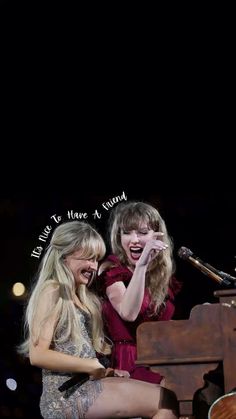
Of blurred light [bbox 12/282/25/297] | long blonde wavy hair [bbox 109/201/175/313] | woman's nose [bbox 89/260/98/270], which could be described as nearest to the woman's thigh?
woman's nose [bbox 89/260/98/270]

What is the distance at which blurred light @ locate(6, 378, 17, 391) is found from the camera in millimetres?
5117

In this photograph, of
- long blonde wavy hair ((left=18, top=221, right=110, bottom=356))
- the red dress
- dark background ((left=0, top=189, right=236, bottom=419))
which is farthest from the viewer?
dark background ((left=0, top=189, right=236, bottom=419))

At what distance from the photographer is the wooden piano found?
271 cm

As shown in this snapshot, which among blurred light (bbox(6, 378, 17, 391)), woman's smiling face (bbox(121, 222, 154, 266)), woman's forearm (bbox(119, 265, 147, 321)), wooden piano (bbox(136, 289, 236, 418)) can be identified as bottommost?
blurred light (bbox(6, 378, 17, 391))

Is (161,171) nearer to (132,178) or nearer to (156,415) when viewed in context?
(132,178)

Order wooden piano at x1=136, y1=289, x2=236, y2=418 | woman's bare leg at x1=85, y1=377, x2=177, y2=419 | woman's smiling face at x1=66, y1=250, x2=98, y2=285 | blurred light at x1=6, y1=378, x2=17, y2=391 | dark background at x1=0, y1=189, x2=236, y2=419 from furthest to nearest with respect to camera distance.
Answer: blurred light at x1=6, y1=378, x2=17, y2=391
dark background at x1=0, y1=189, x2=236, y2=419
woman's smiling face at x1=66, y1=250, x2=98, y2=285
woman's bare leg at x1=85, y1=377, x2=177, y2=419
wooden piano at x1=136, y1=289, x2=236, y2=418

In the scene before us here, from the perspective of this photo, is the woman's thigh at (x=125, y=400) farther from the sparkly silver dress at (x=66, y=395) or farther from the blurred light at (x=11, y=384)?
the blurred light at (x=11, y=384)

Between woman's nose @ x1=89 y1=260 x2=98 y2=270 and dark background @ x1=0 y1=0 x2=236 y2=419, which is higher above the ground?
dark background @ x1=0 y1=0 x2=236 y2=419

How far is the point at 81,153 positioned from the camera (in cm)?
527

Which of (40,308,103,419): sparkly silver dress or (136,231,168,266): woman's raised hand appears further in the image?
(136,231,168,266): woman's raised hand

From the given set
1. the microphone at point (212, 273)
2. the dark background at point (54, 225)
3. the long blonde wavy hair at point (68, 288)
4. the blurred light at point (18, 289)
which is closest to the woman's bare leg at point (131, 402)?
the long blonde wavy hair at point (68, 288)

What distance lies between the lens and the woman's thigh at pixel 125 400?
9.32ft

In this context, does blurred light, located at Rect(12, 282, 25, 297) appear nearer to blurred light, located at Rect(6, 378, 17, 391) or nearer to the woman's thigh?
blurred light, located at Rect(6, 378, 17, 391)

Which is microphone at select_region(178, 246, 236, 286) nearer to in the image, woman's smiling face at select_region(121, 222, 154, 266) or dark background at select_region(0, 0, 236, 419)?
woman's smiling face at select_region(121, 222, 154, 266)
